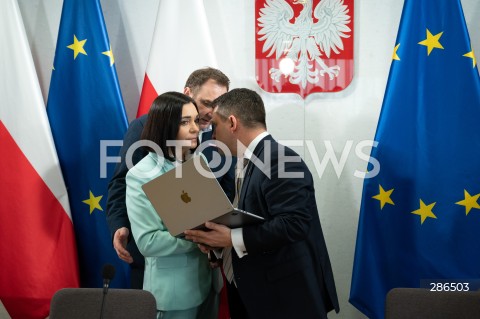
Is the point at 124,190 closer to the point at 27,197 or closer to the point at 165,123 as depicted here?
the point at 165,123

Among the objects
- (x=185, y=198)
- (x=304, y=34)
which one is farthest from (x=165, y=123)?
(x=304, y=34)

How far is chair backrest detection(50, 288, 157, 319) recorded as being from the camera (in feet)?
7.63

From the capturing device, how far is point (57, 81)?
3.48m

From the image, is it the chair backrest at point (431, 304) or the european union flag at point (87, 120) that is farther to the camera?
the european union flag at point (87, 120)

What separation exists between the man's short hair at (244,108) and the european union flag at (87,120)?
1031 millimetres

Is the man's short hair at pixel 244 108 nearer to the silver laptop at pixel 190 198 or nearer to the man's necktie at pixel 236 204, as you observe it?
the man's necktie at pixel 236 204

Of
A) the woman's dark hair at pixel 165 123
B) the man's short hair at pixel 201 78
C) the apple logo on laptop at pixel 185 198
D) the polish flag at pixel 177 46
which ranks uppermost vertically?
the polish flag at pixel 177 46

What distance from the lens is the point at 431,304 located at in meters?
2.29

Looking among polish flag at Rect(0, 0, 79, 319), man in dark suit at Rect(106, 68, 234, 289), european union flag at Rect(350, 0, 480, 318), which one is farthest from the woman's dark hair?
european union flag at Rect(350, 0, 480, 318)

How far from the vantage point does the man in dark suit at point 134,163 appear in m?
2.68

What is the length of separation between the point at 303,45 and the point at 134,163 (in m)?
1.33

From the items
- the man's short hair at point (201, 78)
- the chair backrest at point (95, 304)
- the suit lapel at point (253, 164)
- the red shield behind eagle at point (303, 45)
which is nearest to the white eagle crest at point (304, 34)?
the red shield behind eagle at point (303, 45)

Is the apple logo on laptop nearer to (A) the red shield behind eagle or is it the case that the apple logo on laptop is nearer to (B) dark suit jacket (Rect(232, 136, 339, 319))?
(B) dark suit jacket (Rect(232, 136, 339, 319))

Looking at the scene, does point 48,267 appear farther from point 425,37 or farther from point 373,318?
point 425,37
